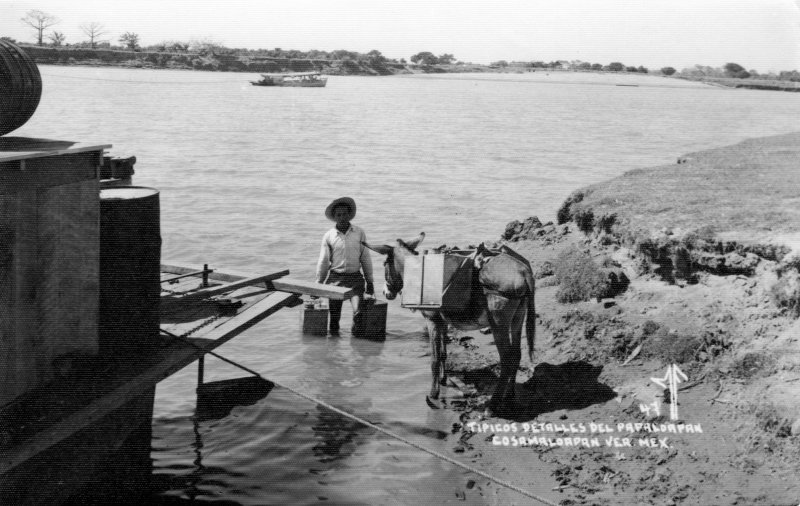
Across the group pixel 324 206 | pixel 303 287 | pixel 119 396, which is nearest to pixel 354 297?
pixel 303 287

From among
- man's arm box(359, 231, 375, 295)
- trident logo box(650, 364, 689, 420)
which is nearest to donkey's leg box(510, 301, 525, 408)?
trident logo box(650, 364, 689, 420)

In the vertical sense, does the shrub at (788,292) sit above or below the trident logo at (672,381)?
above

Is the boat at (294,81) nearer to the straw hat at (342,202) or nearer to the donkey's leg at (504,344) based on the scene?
the straw hat at (342,202)

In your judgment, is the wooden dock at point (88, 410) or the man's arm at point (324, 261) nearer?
the wooden dock at point (88, 410)

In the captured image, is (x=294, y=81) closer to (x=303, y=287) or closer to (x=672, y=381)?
(x=303, y=287)

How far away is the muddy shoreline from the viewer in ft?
20.9

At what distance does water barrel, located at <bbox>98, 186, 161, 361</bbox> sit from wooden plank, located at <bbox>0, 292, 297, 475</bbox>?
1.02 ft

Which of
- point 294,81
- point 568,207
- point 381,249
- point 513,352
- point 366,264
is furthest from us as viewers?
point 294,81

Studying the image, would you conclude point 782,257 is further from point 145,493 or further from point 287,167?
point 287,167

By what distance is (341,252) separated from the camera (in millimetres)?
10641

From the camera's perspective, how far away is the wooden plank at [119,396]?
498 centimetres

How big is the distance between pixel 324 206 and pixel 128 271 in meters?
18.3

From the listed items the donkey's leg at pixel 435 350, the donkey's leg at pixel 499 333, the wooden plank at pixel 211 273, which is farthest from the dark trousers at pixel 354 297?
the donkey's leg at pixel 499 333

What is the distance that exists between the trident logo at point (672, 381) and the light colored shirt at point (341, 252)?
4.66m
